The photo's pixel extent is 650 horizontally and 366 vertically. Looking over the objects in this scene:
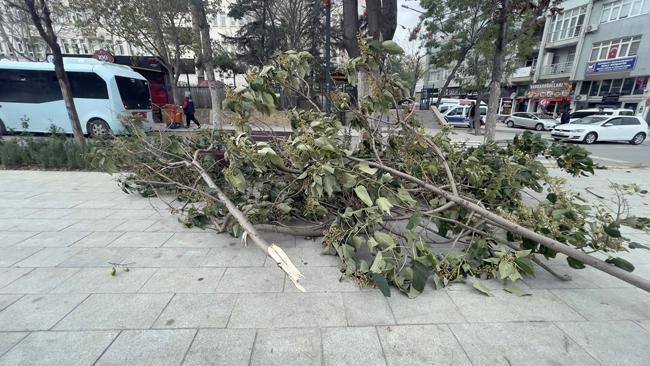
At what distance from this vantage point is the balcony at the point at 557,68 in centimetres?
2674

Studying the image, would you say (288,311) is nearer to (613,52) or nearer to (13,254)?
(13,254)

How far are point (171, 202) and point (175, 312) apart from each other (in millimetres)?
2948

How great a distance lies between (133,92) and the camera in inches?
452

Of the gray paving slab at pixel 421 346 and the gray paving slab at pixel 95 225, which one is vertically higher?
the gray paving slab at pixel 95 225

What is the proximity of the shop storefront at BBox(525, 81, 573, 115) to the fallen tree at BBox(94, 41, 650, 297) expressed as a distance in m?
30.9

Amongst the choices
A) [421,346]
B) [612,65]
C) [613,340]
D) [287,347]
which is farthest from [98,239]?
[612,65]

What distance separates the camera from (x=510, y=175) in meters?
3.04

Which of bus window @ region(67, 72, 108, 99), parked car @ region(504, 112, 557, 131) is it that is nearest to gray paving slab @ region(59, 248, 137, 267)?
bus window @ region(67, 72, 108, 99)

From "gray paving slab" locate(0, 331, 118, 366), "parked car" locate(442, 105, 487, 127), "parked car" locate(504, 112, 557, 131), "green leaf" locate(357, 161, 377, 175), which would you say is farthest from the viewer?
"parked car" locate(442, 105, 487, 127)

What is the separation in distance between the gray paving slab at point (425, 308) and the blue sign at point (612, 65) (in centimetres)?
3122

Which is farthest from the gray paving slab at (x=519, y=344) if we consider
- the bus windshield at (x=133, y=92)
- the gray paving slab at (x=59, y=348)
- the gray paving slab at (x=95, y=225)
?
the bus windshield at (x=133, y=92)

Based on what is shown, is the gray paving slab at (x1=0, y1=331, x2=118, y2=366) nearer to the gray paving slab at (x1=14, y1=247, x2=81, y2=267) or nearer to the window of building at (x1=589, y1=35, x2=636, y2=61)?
the gray paving slab at (x1=14, y1=247, x2=81, y2=267)

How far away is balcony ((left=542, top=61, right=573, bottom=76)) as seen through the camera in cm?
2674

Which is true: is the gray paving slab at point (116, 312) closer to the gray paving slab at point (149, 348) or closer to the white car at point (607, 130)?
the gray paving slab at point (149, 348)
